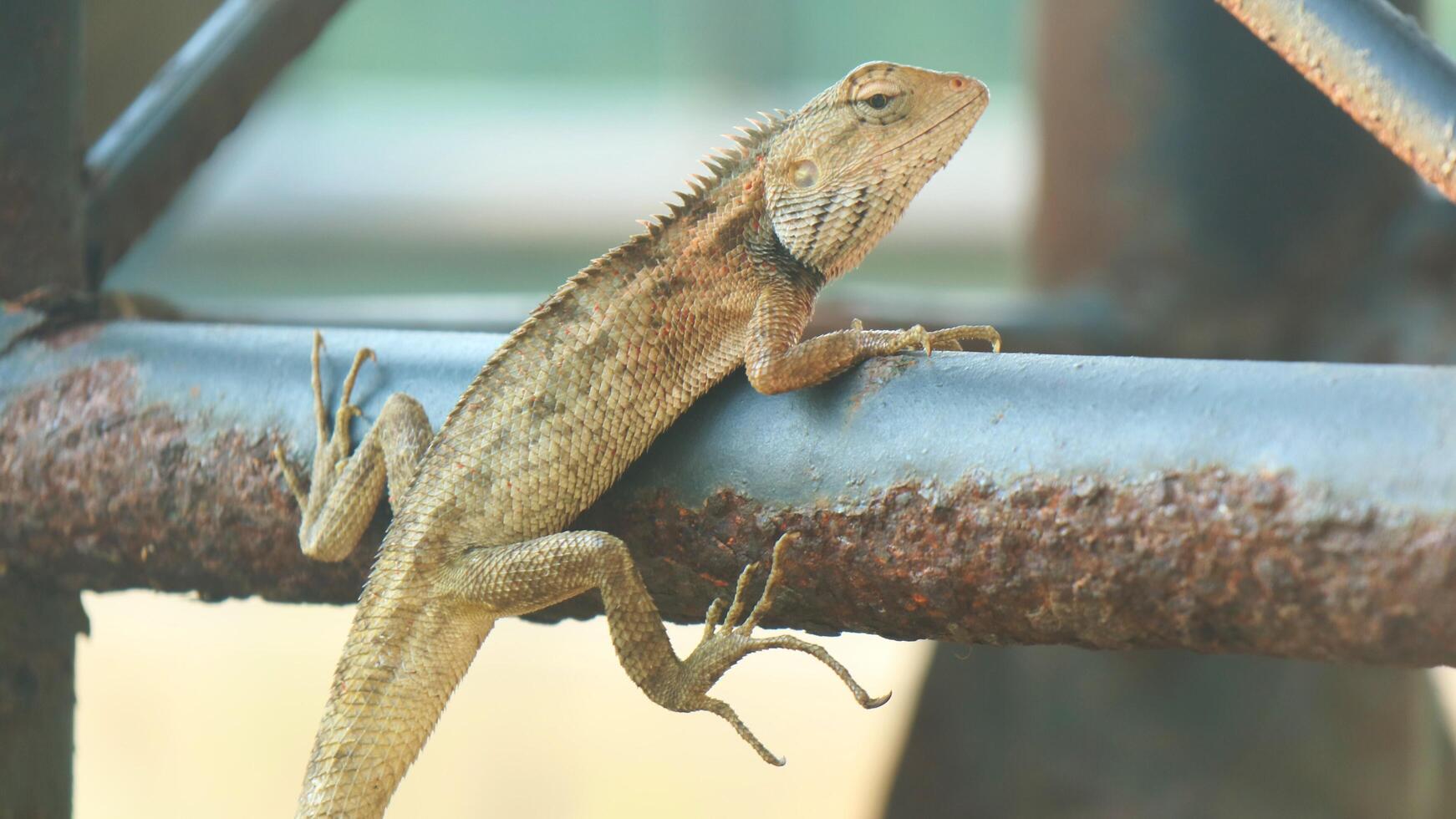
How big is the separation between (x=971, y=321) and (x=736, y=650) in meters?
1.93

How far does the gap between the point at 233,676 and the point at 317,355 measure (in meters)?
5.70

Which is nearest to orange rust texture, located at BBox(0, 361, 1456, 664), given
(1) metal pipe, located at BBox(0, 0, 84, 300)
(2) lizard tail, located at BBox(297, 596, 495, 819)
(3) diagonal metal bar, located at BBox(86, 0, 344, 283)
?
(2) lizard tail, located at BBox(297, 596, 495, 819)

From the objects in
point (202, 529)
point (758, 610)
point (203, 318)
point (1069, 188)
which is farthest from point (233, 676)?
point (758, 610)

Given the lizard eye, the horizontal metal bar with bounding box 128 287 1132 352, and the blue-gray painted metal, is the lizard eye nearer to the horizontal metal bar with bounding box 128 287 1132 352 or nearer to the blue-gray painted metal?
the blue-gray painted metal

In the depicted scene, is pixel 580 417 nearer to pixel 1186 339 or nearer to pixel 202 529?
pixel 202 529

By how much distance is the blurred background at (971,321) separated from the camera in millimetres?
4066

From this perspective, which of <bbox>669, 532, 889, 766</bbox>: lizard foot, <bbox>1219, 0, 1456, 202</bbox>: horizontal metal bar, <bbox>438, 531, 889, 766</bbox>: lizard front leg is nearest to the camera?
<bbox>1219, 0, 1456, 202</bbox>: horizontal metal bar

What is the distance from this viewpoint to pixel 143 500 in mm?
2027

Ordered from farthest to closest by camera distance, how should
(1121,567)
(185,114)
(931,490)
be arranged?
(185,114) → (931,490) → (1121,567)

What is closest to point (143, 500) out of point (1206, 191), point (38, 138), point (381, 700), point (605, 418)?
point (381, 700)

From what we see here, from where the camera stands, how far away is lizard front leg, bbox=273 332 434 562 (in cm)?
208

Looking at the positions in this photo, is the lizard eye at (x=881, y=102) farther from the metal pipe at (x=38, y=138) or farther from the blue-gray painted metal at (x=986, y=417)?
the metal pipe at (x=38, y=138)

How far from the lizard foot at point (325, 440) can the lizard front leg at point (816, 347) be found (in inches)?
25.1

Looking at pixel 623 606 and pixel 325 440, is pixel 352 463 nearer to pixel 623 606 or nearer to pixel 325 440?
pixel 325 440
